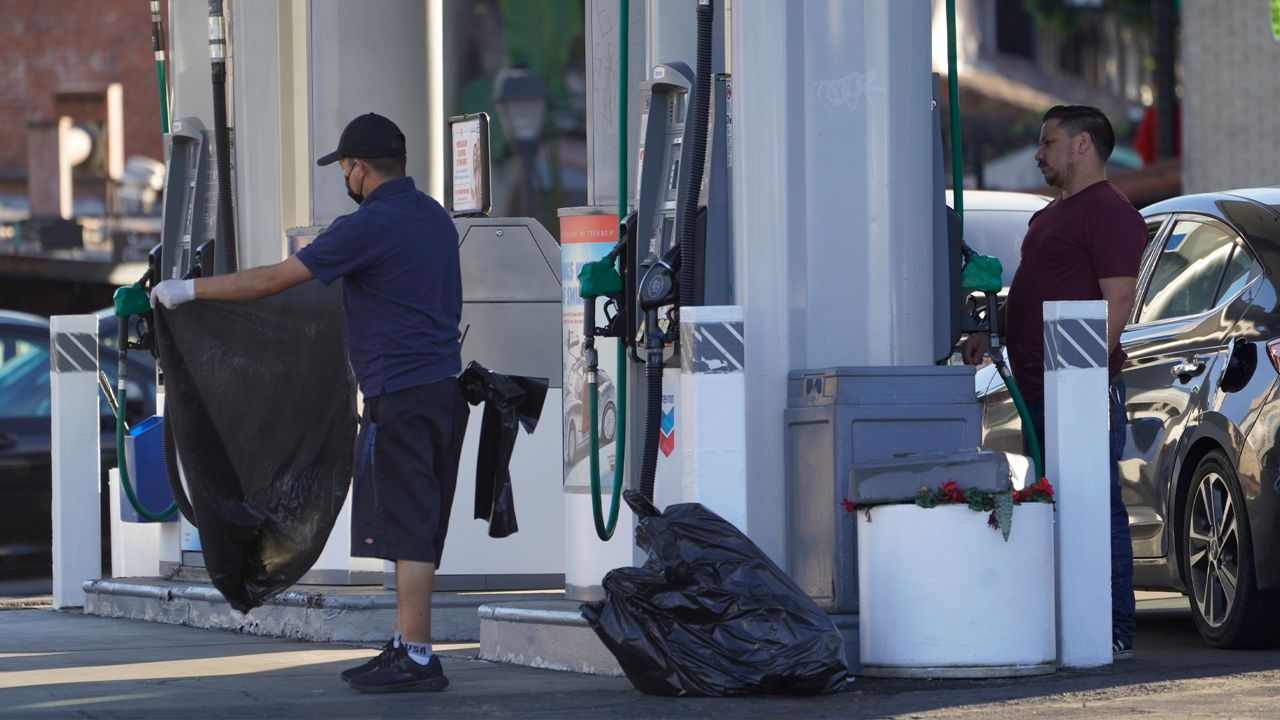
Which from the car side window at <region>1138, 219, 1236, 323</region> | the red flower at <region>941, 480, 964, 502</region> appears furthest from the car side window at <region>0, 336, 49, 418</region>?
the red flower at <region>941, 480, 964, 502</region>

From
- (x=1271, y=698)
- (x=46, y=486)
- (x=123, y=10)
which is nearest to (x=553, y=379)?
(x=1271, y=698)

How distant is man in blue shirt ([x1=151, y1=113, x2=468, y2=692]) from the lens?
7.46 meters

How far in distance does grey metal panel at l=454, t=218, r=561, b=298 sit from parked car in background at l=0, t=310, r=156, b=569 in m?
4.86

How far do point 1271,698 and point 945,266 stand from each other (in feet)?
6.56

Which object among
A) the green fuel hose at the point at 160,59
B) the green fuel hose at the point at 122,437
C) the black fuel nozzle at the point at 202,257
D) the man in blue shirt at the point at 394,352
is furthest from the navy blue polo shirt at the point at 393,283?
the green fuel hose at the point at 160,59

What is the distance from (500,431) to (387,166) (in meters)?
0.98

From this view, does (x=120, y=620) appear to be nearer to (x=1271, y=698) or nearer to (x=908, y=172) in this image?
(x=908, y=172)

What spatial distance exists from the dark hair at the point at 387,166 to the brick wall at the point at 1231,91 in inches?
807

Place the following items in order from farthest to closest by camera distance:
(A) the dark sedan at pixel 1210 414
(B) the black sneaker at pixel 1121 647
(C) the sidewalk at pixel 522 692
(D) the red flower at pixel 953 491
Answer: (A) the dark sedan at pixel 1210 414, (B) the black sneaker at pixel 1121 647, (D) the red flower at pixel 953 491, (C) the sidewalk at pixel 522 692

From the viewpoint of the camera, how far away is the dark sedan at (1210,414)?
839 cm

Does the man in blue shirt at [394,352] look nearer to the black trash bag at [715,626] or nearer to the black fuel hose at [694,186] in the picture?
the black trash bag at [715,626]

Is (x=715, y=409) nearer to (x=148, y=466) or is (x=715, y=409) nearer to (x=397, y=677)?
(x=397, y=677)

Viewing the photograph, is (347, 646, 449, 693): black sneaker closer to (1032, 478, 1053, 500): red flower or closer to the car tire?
(1032, 478, 1053, 500): red flower

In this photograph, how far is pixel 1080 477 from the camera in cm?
784
